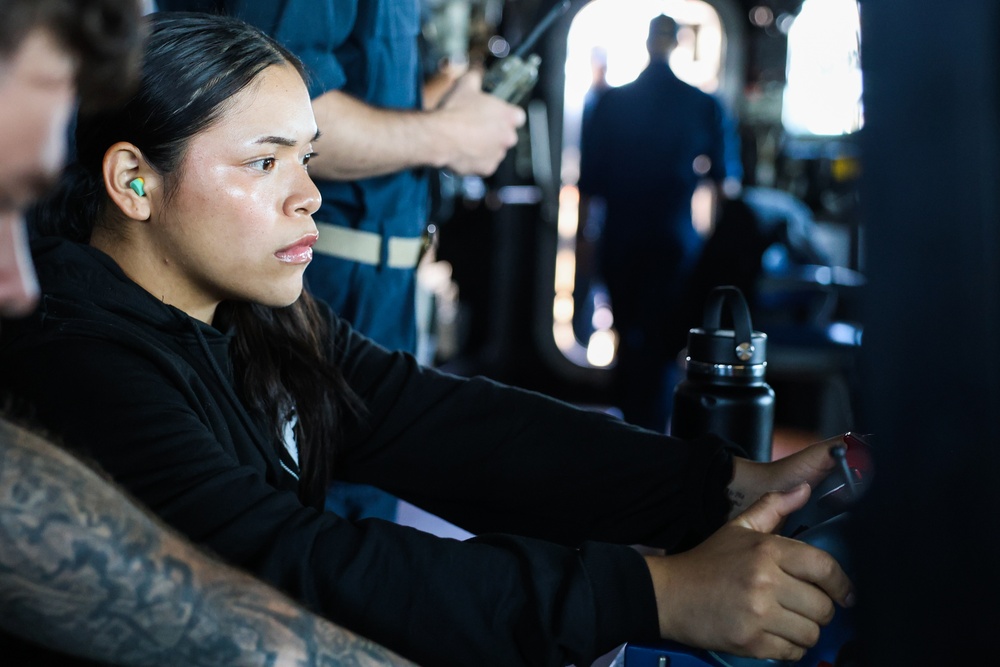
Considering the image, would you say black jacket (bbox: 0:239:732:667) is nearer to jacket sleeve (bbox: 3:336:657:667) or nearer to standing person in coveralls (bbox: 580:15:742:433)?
jacket sleeve (bbox: 3:336:657:667)

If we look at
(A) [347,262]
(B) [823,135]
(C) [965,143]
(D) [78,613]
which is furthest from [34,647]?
(B) [823,135]

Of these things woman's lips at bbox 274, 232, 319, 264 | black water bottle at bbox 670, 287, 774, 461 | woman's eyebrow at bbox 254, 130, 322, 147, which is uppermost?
woman's eyebrow at bbox 254, 130, 322, 147

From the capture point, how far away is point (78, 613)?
608 mm

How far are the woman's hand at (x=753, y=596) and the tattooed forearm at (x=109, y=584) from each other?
26 cm

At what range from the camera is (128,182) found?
97 cm

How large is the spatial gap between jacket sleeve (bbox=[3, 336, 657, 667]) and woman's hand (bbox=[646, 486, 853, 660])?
0.02m

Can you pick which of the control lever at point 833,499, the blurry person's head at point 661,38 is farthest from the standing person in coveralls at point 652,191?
the control lever at point 833,499

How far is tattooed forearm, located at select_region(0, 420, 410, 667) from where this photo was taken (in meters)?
Result: 0.60

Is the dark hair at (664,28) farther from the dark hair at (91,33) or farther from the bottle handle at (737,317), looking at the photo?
the dark hair at (91,33)

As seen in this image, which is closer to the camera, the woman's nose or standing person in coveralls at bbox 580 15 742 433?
the woman's nose

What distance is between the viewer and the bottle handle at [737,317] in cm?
107

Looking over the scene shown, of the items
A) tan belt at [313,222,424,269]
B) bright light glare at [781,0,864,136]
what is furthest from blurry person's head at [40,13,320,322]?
bright light glare at [781,0,864,136]

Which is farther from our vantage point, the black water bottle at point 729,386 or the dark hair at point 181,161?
the black water bottle at point 729,386

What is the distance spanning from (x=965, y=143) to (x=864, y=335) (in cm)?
10
